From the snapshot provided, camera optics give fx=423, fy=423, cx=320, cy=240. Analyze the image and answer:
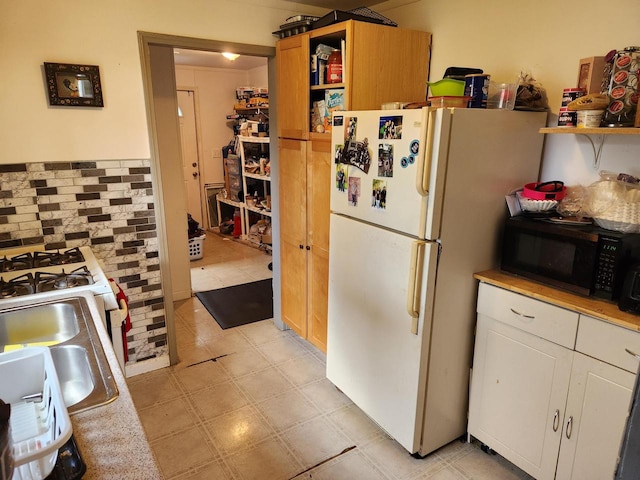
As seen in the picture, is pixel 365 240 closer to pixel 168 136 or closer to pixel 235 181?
pixel 168 136

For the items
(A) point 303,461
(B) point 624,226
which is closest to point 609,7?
(B) point 624,226

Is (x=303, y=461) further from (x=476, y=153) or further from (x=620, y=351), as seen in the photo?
(x=476, y=153)

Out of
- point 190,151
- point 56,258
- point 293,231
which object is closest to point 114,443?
point 56,258

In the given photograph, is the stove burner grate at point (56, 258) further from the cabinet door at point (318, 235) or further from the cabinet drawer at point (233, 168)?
Answer: the cabinet drawer at point (233, 168)

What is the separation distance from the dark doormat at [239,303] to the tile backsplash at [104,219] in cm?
82

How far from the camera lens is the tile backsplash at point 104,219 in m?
2.19

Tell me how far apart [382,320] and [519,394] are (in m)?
0.67

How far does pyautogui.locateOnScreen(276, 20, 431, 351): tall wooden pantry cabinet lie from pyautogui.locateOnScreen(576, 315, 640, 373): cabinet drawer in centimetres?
137

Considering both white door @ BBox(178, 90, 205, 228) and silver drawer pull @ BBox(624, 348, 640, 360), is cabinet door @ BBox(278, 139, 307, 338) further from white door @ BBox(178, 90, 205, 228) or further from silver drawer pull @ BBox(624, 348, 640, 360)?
white door @ BBox(178, 90, 205, 228)

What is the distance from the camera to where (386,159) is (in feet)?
6.32

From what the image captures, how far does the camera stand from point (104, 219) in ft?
7.93

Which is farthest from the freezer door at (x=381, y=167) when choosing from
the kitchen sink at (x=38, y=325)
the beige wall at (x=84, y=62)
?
the kitchen sink at (x=38, y=325)

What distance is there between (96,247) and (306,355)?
153cm

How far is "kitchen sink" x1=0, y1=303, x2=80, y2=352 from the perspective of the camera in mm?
1501
